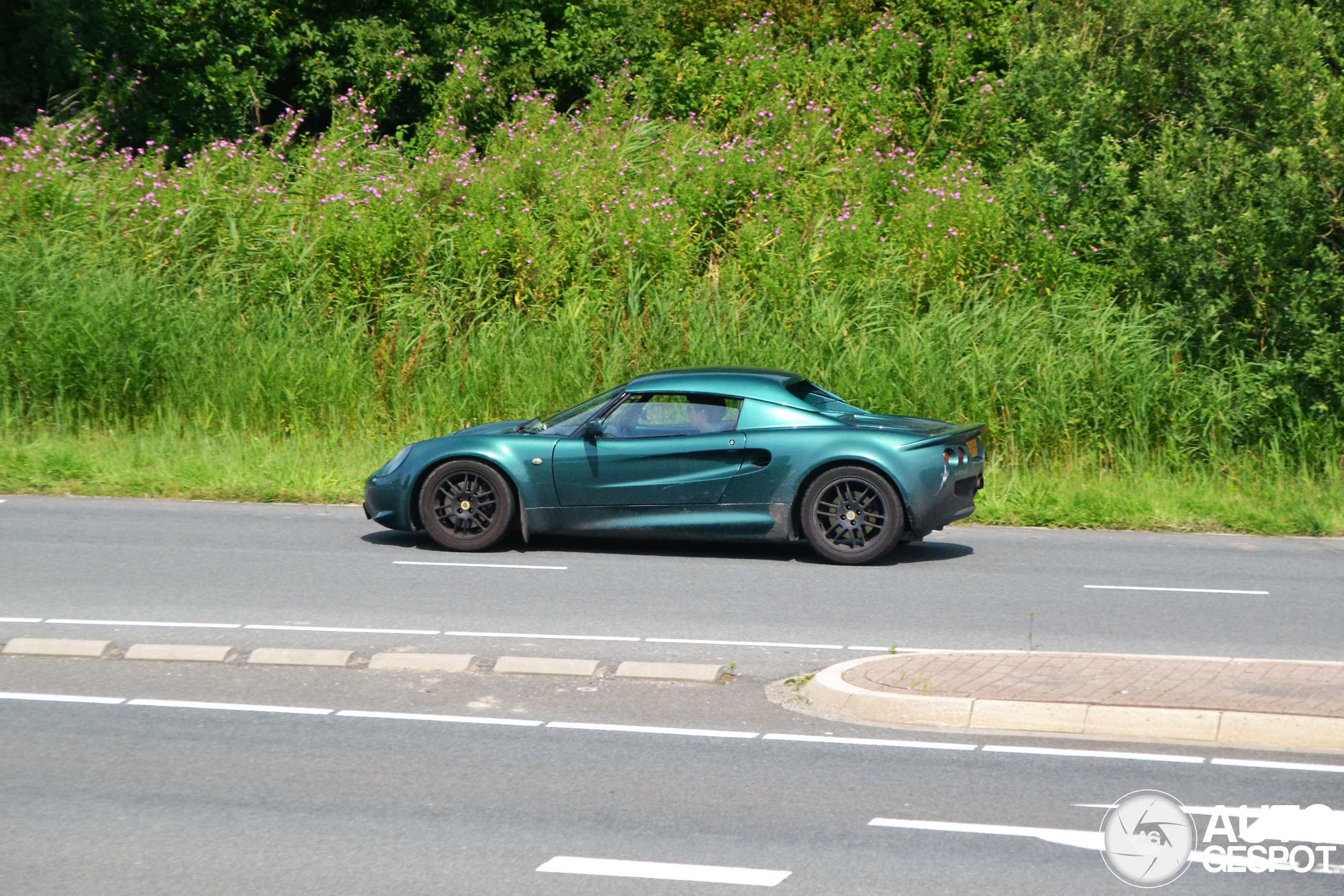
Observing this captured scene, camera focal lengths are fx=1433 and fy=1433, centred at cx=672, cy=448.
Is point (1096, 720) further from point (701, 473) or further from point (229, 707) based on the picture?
point (701, 473)

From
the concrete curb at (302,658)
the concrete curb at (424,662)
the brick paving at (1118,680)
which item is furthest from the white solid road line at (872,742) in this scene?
the concrete curb at (302,658)

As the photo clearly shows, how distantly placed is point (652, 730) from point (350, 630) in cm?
264

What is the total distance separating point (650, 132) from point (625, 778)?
62.0 ft

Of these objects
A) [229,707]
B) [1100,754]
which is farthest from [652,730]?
[229,707]

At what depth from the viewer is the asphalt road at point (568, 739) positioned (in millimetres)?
5082

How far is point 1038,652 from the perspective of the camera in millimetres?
7516

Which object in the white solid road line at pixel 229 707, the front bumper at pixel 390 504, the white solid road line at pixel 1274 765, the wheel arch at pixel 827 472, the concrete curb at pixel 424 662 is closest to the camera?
the white solid road line at pixel 1274 765

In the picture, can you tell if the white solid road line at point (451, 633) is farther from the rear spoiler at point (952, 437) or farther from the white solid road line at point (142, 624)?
the rear spoiler at point (952, 437)

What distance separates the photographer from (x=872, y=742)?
647 centimetres

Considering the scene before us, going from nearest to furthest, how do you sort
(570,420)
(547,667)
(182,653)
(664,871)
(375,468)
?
(664,871) → (547,667) → (182,653) → (570,420) → (375,468)

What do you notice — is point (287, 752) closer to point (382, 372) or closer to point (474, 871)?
point (474, 871)

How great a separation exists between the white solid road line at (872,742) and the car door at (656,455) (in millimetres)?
4573

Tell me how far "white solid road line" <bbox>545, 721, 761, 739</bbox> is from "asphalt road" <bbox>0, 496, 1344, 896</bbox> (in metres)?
0.03

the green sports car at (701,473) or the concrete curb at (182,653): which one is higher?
the green sports car at (701,473)
